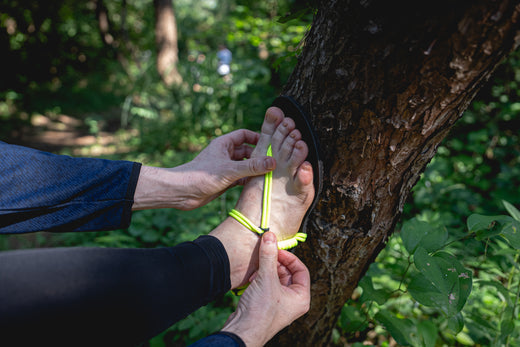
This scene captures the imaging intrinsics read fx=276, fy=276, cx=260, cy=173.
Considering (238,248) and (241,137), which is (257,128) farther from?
(238,248)

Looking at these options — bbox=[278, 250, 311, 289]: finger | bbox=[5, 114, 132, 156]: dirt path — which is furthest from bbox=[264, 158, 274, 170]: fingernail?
bbox=[5, 114, 132, 156]: dirt path

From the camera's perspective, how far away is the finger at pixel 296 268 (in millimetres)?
1000

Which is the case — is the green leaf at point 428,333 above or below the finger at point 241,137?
below

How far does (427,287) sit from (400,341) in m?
0.26

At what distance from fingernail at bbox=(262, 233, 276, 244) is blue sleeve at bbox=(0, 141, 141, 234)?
559 millimetres

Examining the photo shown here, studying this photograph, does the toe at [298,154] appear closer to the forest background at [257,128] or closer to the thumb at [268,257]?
the thumb at [268,257]

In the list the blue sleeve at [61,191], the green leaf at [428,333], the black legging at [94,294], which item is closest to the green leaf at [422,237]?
the green leaf at [428,333]

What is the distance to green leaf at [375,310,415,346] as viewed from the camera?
3.17 ft

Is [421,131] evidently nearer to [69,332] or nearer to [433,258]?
[433,258]

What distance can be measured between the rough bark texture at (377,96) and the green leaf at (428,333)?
252 millimetres

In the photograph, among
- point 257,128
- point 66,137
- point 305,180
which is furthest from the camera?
point 66,137

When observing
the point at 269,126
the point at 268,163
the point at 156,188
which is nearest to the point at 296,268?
the point at 268,163

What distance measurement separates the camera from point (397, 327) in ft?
3.28

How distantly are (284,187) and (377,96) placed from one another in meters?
0.46
